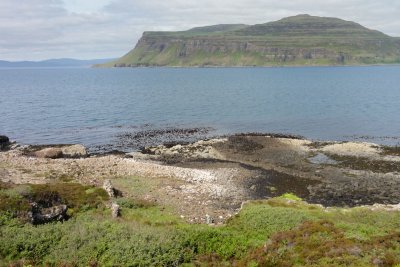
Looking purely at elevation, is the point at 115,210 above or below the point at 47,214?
below

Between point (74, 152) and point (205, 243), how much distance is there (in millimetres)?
47764

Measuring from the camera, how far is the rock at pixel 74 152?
63281 mm

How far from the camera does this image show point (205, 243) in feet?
73.7

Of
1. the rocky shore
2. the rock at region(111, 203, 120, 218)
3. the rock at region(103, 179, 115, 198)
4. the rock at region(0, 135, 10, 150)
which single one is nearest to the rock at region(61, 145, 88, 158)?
the rocky shore

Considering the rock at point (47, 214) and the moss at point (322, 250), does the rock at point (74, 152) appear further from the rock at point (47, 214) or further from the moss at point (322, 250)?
the moss at point (322, 250)

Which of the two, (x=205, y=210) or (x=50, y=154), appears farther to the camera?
(x=50, y=154)

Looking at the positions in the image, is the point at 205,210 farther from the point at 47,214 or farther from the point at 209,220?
the point at 47,214

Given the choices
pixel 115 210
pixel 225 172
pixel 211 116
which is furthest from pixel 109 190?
pixel 211 116

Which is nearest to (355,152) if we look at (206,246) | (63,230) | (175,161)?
(175,161)

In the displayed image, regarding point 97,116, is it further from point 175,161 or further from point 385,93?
point 385,93

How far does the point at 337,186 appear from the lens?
47.4 m

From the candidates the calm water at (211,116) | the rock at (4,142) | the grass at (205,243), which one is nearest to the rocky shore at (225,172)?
the rock at (4,142)

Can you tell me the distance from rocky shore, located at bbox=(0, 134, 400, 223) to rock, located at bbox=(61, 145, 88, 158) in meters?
0.16

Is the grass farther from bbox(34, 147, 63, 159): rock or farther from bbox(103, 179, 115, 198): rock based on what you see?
bbox(34, 147, 63, 159): rock
